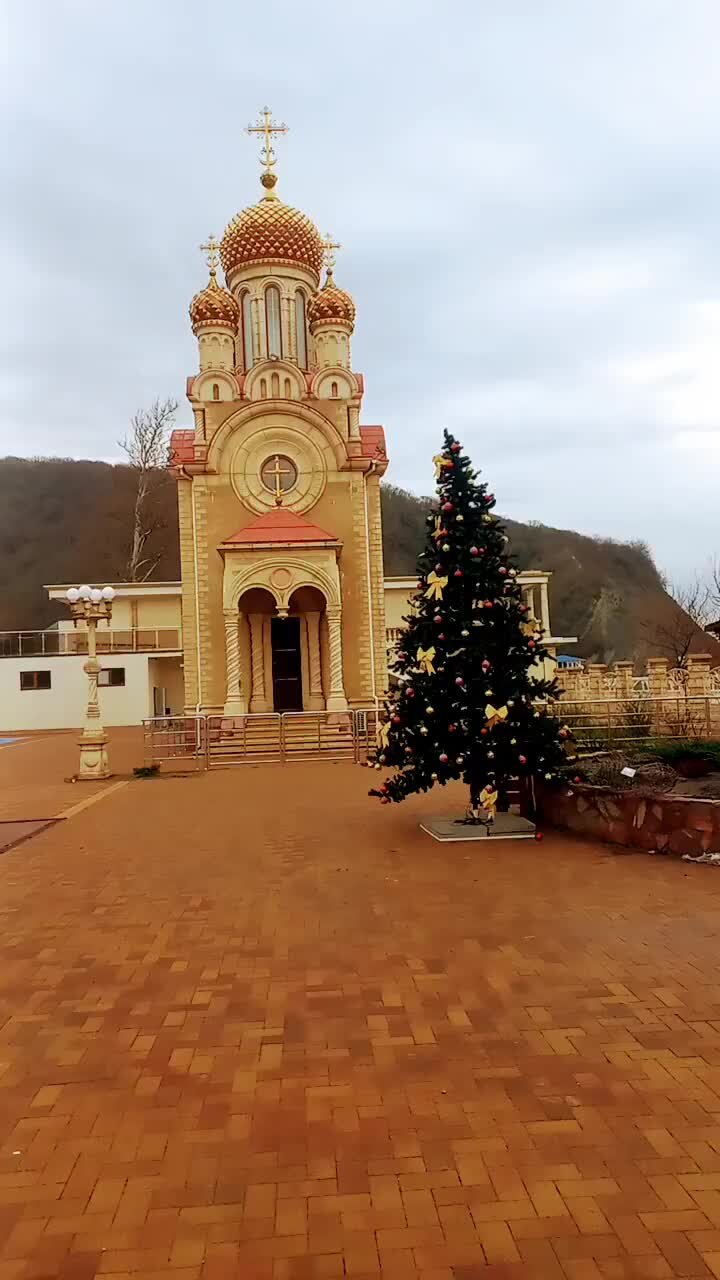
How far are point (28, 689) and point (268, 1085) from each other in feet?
108

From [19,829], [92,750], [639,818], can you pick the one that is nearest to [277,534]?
[92,750]

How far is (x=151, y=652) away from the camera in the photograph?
3406cm

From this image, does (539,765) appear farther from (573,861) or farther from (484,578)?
(484,578)

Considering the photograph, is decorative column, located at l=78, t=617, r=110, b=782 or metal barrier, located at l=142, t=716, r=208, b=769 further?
metal barrier, located at l=142, t=716, r=208, b=769

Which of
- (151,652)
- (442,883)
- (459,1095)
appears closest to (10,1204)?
(459,1095)

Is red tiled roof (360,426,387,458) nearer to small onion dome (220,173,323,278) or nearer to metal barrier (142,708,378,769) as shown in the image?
small onion dome (220,173,323,278)

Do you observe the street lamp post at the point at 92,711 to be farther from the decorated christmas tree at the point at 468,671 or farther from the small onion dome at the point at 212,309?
the small onion dome at the point at 212,309

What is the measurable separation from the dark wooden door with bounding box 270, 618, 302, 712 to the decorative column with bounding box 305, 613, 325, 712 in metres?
0.36

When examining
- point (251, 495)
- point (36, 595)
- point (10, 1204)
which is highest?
point (36, 595)

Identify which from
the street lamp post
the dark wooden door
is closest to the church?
the dark wooden door

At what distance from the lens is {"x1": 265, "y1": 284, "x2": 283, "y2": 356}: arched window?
25.7 m

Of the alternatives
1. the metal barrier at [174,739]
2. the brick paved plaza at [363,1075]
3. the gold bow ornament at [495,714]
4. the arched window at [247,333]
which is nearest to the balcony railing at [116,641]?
the arched window at [247,333]

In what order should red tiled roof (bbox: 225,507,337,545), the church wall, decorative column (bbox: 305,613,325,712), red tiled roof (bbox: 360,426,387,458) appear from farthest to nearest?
red tiled roof (bbox: 360,426,387,458) → decorative column (bbox: 305,613,325,712) → the church wall → red tiled roof (bbox: 225,507,337,545)

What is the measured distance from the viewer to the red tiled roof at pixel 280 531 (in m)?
20.9
